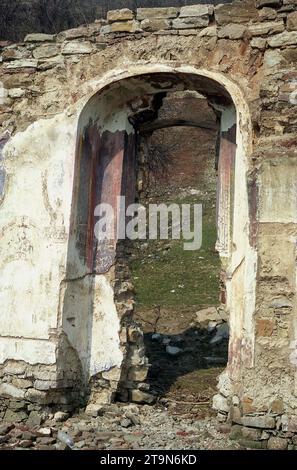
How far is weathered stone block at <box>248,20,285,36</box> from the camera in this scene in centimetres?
489

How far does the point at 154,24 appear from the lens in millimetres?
5266

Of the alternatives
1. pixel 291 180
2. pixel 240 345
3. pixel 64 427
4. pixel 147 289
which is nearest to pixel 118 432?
pixel 64 427

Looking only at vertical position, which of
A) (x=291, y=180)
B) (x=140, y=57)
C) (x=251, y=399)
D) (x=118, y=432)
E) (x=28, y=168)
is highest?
(x=140, y=57)

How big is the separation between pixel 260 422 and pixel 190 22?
3361mm

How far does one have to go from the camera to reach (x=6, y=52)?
5.63 meters

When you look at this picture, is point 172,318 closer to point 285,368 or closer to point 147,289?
point 147,289

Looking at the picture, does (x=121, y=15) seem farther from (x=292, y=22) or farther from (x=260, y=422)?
Result: (x=260, y=422)

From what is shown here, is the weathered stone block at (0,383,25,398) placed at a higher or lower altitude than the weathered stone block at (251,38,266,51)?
lower

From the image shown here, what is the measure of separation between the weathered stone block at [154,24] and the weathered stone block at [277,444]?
351 centimetres

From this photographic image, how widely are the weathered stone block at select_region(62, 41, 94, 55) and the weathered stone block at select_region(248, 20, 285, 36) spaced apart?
1.45 m

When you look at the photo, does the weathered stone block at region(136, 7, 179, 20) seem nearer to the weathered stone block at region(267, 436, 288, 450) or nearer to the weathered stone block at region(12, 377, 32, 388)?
the weathered stone block at region(12, 377, 32, 388)

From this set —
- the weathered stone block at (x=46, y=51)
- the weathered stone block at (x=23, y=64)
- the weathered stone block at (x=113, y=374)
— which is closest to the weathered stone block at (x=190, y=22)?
the weathered stone block at (x=46, y=51)

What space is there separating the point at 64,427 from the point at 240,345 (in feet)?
5.33

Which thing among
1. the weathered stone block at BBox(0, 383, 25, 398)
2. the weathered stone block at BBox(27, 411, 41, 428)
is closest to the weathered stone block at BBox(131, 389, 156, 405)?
the weathered stone block at BBox(27, 411, 41, 428)
